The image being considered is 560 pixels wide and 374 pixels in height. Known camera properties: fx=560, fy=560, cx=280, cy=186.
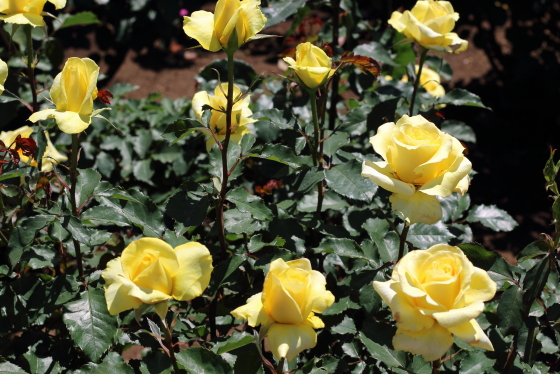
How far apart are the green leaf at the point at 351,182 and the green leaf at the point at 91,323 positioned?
22.0 inches

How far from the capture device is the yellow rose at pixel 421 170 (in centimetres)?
97

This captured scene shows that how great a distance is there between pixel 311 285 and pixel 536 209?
2972mm

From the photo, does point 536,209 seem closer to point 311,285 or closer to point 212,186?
point 212,186

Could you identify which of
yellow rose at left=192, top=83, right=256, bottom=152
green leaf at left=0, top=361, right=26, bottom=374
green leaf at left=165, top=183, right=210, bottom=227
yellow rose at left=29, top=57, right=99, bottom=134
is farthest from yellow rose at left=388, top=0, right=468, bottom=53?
green leaf at left=0, top=361, right=26, bottom=374

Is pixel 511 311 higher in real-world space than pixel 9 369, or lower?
higher

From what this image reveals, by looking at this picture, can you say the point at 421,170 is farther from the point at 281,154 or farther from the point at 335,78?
the point at 335,78

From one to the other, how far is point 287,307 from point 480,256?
46 cm

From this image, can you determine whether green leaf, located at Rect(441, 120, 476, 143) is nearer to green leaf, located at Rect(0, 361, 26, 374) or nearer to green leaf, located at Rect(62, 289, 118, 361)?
green leaf, located at Rect(62, 289, 118, 361)

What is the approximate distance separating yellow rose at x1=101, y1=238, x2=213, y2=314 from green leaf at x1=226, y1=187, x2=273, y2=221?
1.10 feet

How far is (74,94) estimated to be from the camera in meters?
1.09

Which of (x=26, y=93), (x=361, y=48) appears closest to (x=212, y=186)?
(x=361, y=48)

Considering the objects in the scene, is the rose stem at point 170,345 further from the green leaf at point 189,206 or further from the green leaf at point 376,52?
the green leaf at point 376,52

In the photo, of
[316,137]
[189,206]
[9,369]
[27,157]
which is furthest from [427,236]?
[27,157]

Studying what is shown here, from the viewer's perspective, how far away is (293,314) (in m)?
0.86
